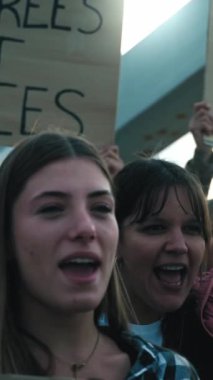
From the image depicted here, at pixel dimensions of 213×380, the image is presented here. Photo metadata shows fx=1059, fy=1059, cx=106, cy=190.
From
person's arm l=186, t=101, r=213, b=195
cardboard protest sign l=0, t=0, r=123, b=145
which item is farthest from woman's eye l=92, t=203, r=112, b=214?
cardboard protest sign l=0, t=0, r=123, b=145

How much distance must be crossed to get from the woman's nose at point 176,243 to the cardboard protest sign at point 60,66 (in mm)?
778

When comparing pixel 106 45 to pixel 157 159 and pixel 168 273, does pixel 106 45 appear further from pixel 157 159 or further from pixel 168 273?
pixel 168 273

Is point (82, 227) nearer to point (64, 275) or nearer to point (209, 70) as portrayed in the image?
point (64, 275)

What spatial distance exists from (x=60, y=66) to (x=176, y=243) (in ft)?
3.22

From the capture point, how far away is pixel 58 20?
9.17ft

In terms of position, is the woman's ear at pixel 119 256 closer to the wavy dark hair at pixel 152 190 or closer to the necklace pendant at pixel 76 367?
the wavy dark hair at pixel 152 190

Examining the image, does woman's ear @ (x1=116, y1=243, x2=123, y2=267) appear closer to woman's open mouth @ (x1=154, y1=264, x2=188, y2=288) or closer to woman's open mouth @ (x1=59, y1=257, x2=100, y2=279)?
woman's open mouth @ (x1=154, y1=264, x2=188, y2=288)

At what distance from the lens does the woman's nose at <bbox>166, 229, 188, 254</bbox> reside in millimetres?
1890

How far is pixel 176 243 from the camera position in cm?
189

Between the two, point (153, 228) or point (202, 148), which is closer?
point (153, 228)

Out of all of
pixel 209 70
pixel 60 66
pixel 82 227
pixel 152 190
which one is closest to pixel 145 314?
pixel 152 190

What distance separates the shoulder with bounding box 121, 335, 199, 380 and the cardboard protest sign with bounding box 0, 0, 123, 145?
4.10 ft

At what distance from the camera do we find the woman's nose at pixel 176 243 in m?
1.89

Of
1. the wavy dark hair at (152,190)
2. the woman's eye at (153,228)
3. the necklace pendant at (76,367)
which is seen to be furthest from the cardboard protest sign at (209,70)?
the necklace pendant at (76,367)
